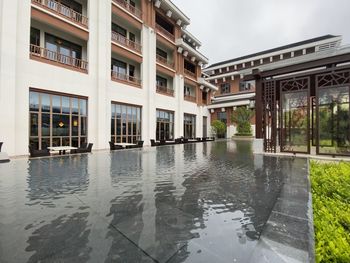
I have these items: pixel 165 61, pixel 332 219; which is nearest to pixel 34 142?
pixel 332 219

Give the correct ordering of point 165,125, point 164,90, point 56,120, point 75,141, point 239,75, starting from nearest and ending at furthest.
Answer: point 56,120 < point 75,141 < point 165,125 < point 164,90 < point 239,75

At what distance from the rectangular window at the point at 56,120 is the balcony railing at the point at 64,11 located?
5.38m

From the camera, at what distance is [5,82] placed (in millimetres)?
10617

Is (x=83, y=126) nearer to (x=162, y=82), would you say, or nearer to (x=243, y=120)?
(x=162, y=82)

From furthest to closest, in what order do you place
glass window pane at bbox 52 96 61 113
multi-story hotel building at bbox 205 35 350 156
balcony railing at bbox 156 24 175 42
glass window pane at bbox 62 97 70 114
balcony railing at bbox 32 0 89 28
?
balcony railing at bbox 156 24 175 42 < glass window pane at bbox 62 97 70 114 < glass window pane at bbox 52 96 61 113 < balcony railing at bbox 32 0 89 28 < multi-story hotel building at bbox 205 35 350 156

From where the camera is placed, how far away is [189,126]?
2767 cm

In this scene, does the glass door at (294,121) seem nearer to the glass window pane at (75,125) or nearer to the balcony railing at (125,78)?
the balcony railing at (125,78)

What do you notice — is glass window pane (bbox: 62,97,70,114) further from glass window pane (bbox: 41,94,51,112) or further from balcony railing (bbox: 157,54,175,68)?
balcony railing (bbox: 157,54,175,68)

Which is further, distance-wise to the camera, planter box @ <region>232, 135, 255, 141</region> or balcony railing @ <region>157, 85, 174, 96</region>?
planter box @ <region>232, 135, 255, 141</region>

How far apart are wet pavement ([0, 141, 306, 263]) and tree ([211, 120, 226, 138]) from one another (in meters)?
25.1

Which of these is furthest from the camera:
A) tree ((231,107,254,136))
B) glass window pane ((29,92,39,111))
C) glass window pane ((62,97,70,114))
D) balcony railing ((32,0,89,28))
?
tree ((231,107,254,136))

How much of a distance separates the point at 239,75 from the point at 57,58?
79.8ft

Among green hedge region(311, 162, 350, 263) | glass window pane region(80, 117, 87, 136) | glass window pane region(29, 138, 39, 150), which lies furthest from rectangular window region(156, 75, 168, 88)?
green hedge region(311, 162, 350, 263)

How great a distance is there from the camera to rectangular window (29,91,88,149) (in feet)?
39.6
